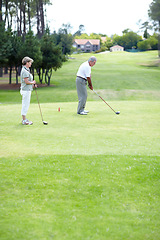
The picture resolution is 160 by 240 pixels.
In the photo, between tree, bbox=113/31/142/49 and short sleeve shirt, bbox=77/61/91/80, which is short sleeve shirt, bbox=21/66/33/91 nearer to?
short sleeve shirt, bbox=77/61/91/80

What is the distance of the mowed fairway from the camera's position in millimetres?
4234

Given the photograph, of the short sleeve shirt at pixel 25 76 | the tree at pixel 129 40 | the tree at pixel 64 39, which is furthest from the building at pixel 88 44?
the short sleeve shirt at pixel 25 76

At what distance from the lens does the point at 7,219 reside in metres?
4.43

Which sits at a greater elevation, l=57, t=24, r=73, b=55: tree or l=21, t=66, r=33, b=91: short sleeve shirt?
l=57, t=24, r=73, b=55: tree

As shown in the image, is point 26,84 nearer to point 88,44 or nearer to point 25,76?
point 25,76

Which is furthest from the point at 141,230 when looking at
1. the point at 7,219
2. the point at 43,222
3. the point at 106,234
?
the point at 7,219

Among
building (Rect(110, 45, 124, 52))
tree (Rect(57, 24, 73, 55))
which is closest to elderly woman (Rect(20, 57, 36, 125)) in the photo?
tree (Rect(57, 24, 73, 55))

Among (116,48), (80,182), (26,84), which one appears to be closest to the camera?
(80,182)

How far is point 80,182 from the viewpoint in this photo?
5.73m

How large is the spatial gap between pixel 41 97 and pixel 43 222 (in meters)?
29.3

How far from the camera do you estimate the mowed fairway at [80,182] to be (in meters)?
4.23

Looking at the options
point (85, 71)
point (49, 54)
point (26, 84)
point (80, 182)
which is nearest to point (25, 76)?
point (26, 84)

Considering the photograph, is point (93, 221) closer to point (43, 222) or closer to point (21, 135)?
point (43, 222)

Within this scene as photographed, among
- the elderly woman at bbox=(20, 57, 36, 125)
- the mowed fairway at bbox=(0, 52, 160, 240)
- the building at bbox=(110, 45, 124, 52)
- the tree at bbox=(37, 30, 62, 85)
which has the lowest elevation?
the mowed fairway at bbox=(0, 52, 160, 240)
